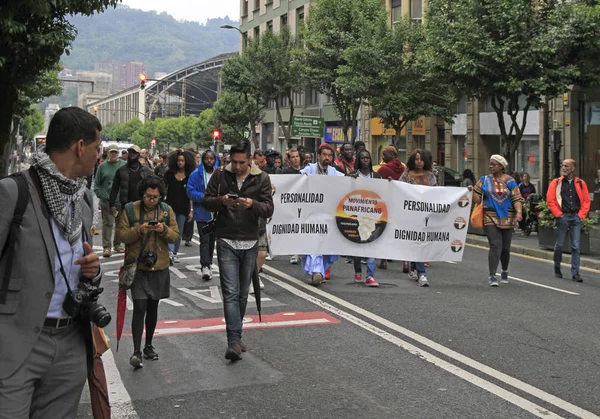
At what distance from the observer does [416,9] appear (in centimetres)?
3672

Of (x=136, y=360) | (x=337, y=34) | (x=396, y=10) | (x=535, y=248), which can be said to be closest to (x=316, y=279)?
(x=136, y=360)

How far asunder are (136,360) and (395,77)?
23689mm

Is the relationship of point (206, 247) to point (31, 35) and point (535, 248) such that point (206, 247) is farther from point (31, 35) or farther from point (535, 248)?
point (535, 248)

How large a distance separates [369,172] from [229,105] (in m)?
50.9

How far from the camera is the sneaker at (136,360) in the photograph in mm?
6781

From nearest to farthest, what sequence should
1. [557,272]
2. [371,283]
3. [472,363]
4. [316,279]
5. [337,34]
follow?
[472,363] < [371,283] < [316,279] < [557,272] < [337,34]

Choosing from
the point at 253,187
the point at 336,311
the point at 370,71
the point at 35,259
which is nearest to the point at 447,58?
the point at 370,71

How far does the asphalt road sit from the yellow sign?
26.0 meters

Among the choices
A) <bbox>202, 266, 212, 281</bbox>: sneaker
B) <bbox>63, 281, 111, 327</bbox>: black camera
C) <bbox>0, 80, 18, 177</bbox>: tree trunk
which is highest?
<bbox>0, 80, 18, 177</bbox>: tree trunk

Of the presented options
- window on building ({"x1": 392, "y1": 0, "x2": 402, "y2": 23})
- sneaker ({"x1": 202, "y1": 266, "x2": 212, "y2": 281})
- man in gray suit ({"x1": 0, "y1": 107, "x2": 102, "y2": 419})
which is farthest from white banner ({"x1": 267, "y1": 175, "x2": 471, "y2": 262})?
window on building ({"x1": 392, "y1": 0, "x2": 402, "y2": 23})

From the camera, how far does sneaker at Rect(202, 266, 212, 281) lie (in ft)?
38.4

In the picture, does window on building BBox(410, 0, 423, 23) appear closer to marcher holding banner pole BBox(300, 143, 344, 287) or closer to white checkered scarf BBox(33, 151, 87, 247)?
marcher holding banner pole BBox(300, 143, 344, 287)

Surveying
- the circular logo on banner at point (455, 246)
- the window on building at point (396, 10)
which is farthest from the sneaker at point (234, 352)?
the window on building at point (396, 10)

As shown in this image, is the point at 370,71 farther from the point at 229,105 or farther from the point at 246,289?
the point at 229,105
